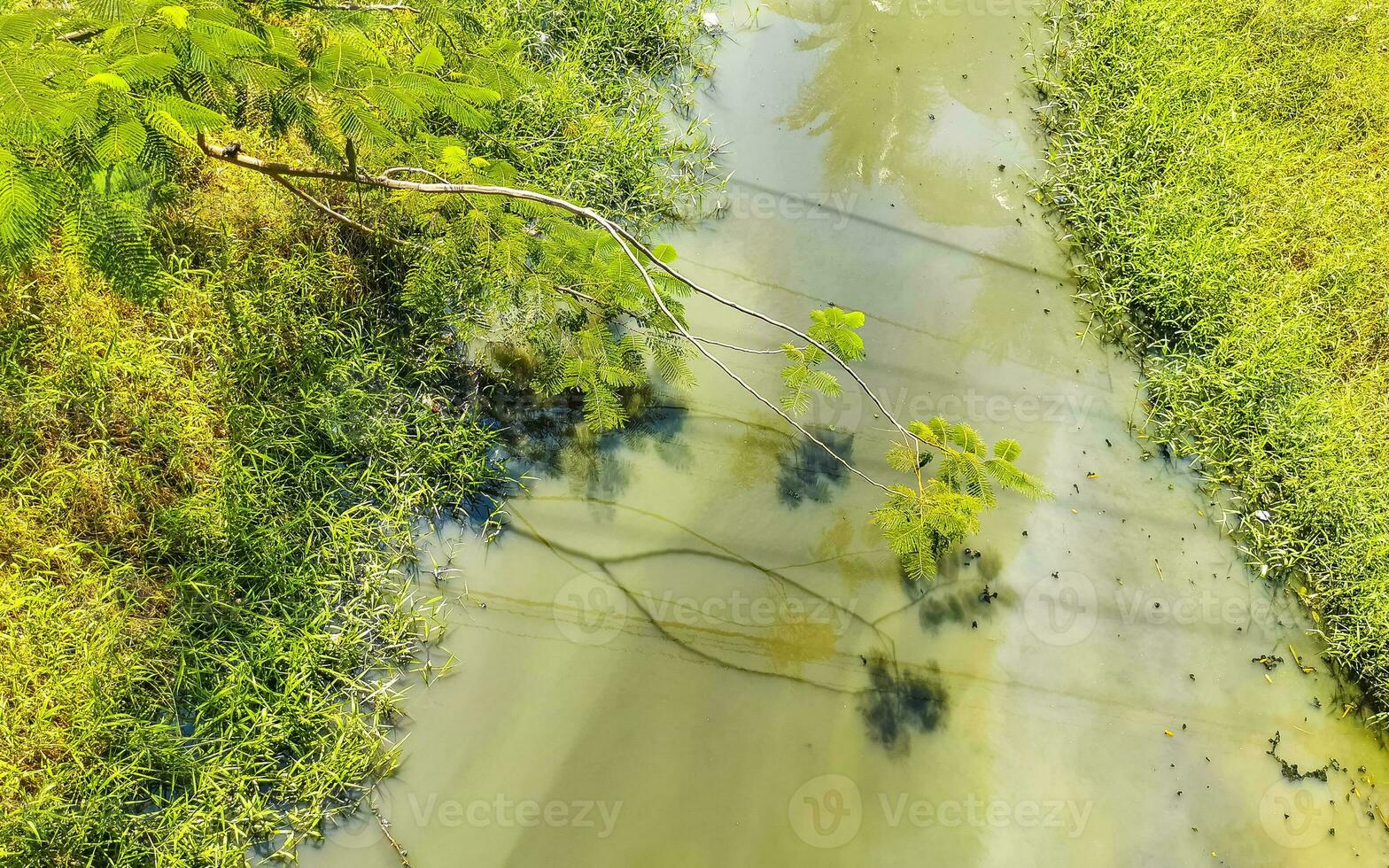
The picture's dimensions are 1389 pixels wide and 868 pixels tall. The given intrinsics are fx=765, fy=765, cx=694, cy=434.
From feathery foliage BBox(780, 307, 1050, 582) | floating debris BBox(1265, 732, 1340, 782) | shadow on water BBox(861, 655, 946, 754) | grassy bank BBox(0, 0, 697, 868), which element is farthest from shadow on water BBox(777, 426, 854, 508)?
floating debris BBox(1265, 732, 1340, 782)

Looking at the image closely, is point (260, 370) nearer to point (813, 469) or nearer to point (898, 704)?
point (813, 469)

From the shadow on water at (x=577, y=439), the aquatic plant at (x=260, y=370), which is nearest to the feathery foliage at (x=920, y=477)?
the aquatic plant at (x=260, y=370)

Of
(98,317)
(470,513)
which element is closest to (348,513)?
(470,513)

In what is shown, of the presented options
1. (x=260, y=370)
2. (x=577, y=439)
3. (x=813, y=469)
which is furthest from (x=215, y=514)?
(x=813, y=469)

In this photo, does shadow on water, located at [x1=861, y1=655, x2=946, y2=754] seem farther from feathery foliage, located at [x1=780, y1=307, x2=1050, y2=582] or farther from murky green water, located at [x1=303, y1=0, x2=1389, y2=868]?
feathery foliage, located at [x1=780, y1=307, x2=1050, y2=582]

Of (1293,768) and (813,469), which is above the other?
(813,469)
